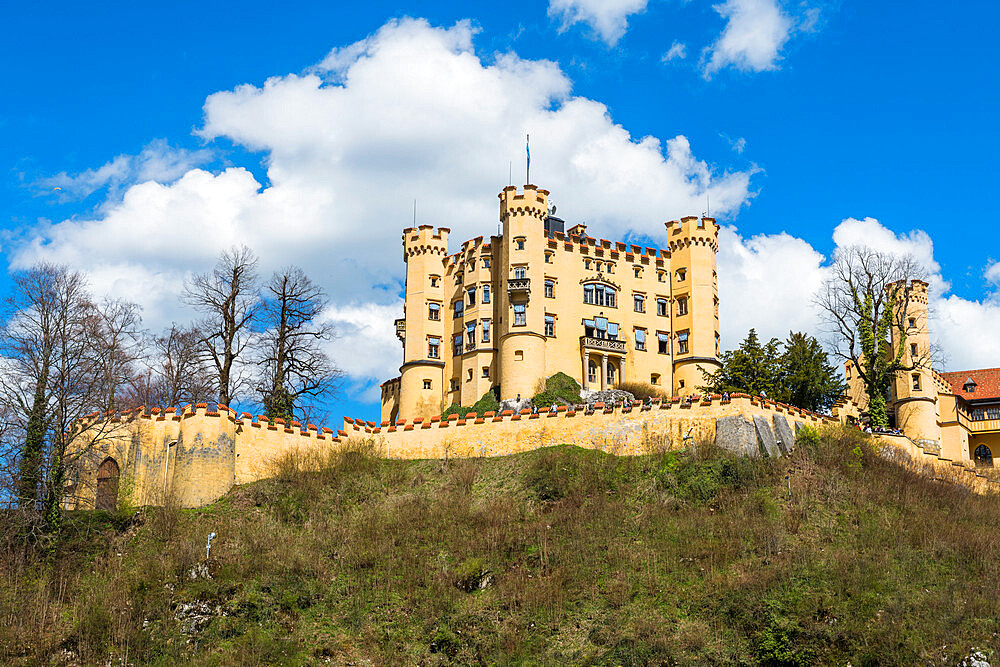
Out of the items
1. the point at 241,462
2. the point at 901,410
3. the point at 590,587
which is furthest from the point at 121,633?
the point at 901,410

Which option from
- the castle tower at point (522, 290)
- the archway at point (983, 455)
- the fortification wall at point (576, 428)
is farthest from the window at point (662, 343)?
the fortification wall at point (576, 428)

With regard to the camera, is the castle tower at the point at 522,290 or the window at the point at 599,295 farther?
the window at the point at 599,295

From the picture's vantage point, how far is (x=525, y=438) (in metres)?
44.1

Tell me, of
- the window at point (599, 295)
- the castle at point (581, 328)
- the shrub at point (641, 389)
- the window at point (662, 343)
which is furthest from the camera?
the window at point (662, 343)

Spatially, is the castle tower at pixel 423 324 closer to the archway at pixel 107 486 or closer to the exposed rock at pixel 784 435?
the archway at pixel 107 486

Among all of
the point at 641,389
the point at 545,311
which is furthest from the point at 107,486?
the point at 641,389

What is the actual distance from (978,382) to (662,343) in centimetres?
2072

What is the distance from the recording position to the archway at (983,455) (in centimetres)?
6488

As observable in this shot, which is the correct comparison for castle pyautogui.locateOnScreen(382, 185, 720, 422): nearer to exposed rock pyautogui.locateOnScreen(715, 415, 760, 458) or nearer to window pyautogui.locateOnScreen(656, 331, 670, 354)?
window pyautogui.locateOnScreen(656, 331, 670, 354)

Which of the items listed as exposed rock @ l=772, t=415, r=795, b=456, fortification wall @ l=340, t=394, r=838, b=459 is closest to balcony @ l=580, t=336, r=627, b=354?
fortification wall @ l=340, t=394, r=838, b=459

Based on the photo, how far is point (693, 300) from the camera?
66.3m

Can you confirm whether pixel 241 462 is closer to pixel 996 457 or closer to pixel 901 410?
pixel 901 410

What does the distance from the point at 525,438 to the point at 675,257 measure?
2767 centimetres

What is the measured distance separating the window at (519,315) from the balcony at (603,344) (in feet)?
14.0
